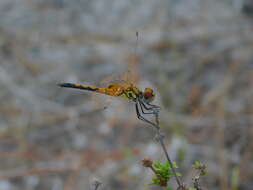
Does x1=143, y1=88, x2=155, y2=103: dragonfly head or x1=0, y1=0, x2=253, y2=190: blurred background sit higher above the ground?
x1=0, y1=0, x2=253, y2=190: blurred background

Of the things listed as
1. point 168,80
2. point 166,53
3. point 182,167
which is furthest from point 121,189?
point 166,53

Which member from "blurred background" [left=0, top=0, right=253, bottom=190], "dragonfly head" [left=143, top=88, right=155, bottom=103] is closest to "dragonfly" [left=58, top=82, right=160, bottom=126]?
"dragonfly head" [left=143, top=88, right=155, bottom=103]

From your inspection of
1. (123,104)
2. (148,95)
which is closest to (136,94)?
(148,95)

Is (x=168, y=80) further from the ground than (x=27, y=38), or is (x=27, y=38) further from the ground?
(x=27, y=38)

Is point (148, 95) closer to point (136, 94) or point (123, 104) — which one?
point (136, 94)

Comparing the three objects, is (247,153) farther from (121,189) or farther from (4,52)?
(4,52)

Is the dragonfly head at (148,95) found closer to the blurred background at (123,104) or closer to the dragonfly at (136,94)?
the dragonfly at (136,94)

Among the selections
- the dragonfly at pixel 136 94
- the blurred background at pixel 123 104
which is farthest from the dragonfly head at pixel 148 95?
the blurred background at pixel 123 104

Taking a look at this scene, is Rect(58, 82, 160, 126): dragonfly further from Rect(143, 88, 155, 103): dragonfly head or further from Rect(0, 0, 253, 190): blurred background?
Rect(0, 0, 253, 190): blurred background
